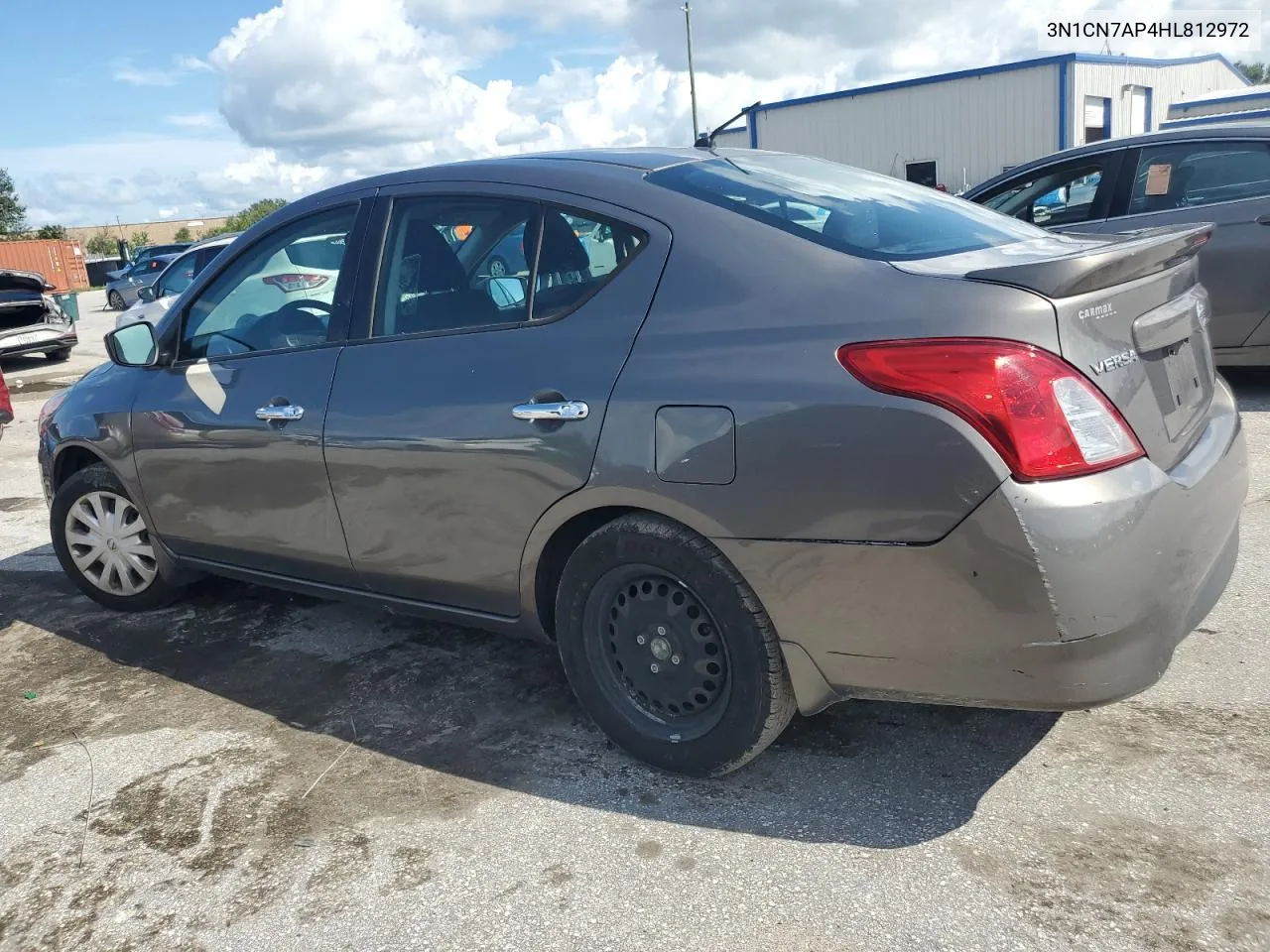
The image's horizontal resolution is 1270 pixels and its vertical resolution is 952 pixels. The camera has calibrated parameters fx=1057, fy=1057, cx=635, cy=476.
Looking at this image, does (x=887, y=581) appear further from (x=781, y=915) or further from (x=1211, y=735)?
(x=1211, y=735)

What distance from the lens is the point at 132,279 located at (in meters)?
25.7

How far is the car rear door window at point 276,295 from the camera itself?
11.6 feet

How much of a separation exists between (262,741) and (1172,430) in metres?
2.74

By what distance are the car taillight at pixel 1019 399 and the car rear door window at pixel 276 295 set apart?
2026 millimetres

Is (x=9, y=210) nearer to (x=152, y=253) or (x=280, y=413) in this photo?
(x=152, y=253)

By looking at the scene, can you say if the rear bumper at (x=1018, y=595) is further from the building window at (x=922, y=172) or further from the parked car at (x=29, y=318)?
the building window at (x=922, y=172)

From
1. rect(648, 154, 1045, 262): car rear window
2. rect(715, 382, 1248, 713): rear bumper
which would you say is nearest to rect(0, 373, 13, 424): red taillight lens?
rect(648, 154, 1045, 262): car rear window

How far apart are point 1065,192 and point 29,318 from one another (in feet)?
42.3

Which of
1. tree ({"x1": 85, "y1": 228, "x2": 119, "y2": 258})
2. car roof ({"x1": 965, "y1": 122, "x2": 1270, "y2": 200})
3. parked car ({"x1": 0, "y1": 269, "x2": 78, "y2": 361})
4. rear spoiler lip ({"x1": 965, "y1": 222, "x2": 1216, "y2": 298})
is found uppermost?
tree ({"x1": 85, "y1": 228, "x2": 119, "y2": 258})

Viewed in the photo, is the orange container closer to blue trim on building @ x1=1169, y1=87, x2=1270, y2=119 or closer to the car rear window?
blue trim on building @ x1=1169, y1=87, x2=1270, y2=119

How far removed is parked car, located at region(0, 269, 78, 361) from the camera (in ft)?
44.4

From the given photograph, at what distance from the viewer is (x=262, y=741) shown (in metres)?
3.33

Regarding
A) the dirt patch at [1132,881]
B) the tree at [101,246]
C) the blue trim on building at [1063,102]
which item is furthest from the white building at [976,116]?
the tree at [101,246]

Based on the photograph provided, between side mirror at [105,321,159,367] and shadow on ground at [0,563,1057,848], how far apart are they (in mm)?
1115
